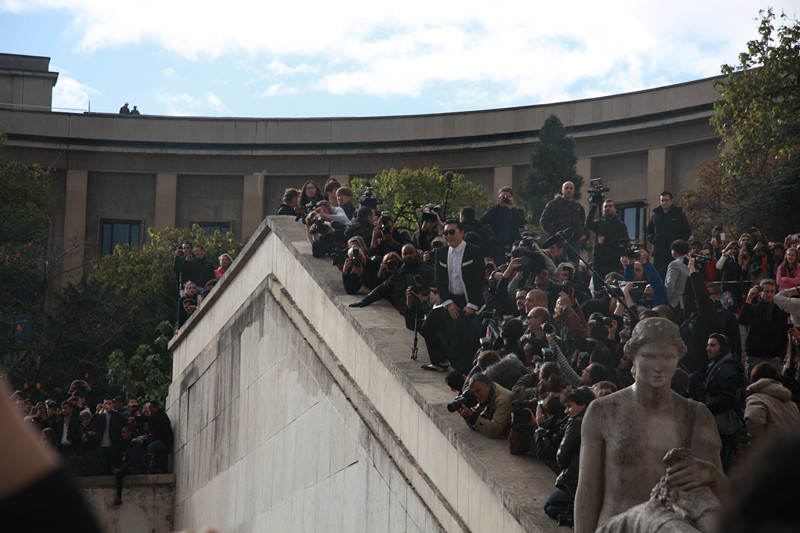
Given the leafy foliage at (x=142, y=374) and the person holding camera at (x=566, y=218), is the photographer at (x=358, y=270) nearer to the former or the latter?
→ the person holding camera at (x=566, y=218)

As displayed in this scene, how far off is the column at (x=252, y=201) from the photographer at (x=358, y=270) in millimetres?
35786

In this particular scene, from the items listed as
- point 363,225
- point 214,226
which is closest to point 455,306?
point 363,225

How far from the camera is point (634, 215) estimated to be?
132 feet

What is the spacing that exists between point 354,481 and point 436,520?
2203 millimetres

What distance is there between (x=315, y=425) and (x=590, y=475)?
6754 millimetres

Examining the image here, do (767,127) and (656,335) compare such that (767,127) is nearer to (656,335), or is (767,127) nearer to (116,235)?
(656,335)

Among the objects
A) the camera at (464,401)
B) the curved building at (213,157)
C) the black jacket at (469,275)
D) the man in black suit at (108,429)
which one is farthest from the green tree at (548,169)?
the camera at (464,401)

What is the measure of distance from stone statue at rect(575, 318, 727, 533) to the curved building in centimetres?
3782

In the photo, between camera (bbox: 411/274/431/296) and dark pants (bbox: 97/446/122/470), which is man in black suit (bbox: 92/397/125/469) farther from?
camera (bbox: 411/274/431/296)

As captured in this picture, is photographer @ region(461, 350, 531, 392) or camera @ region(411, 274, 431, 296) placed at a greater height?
camera @ region(411, 274, 431, 296)

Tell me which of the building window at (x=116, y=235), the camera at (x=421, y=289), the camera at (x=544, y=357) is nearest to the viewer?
the camera at (x=544, y=357)

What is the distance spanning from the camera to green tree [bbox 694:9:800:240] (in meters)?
21.0

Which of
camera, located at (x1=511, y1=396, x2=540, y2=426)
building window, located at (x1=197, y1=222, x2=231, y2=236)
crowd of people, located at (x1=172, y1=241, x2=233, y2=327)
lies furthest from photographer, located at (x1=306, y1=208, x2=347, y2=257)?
building window, located at (x1=197, y1=222, x2=231, y2=236)

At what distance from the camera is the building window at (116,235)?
156 feet
